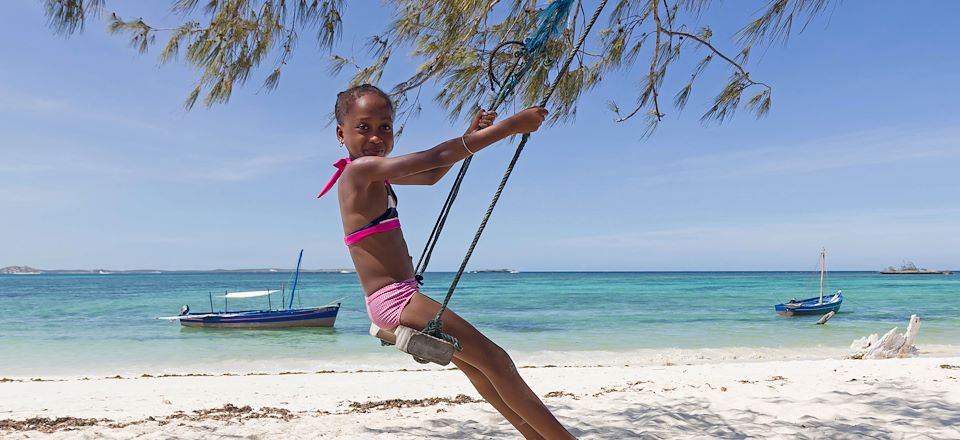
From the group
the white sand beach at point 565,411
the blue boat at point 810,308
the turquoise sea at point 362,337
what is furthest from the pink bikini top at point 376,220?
the blue boat at point 810,308

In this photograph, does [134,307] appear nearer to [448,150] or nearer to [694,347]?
[694,347]

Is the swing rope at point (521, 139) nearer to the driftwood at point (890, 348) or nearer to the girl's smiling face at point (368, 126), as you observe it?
the girl's smiling face at point (368, 126)

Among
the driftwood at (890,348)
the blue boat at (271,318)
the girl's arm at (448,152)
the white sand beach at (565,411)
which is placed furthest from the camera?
the blue boat at (271,318)

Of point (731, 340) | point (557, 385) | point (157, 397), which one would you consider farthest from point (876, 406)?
point (731, 340)

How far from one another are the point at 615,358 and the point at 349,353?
5932 millimetres

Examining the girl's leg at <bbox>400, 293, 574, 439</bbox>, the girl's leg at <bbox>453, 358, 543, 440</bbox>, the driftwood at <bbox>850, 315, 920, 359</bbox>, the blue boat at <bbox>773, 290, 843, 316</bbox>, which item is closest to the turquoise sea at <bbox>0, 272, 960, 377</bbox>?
the blue boat at <bbox>773, 290, 843, 316</bbox>

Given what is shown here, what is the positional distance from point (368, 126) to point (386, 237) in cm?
37

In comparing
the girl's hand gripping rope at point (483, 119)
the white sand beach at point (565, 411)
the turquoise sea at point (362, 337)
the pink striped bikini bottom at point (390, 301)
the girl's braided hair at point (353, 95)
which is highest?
the girl's braided hair at point (353, 95)

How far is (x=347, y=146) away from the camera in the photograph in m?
2.22

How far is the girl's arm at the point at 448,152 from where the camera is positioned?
1997 millimetres

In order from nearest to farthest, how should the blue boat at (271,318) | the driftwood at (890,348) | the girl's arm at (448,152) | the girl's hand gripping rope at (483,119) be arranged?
the girl's arm at (448,152)
the girl's hand gripping rope at (483,119)
the driftwood at (890,348)
the blue boat at (271,318)

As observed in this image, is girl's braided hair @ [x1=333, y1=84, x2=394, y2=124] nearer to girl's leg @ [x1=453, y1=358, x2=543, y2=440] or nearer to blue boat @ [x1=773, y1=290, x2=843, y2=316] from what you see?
girl's leg @ [x1=453, y1=358, x2=543, y2=440]

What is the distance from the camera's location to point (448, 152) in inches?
79.6

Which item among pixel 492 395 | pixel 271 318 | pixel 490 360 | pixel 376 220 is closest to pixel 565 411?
pixel 492 395
